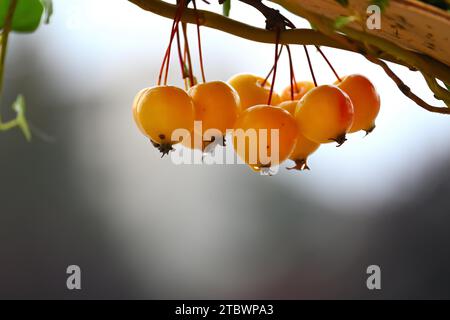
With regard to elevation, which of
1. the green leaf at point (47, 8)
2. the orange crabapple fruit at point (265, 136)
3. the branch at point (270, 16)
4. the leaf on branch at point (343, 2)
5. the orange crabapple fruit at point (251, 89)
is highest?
the green leaf at point (47, 8)

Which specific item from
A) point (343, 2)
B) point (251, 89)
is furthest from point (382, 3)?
point (251, 89)

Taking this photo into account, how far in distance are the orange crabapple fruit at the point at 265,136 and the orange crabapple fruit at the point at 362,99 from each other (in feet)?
0.10

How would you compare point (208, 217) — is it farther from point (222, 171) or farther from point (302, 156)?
point (302, 156)

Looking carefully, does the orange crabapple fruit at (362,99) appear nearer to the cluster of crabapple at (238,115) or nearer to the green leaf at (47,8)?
the cluster of crabapple at (238,115)

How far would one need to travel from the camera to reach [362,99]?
0.96 feet

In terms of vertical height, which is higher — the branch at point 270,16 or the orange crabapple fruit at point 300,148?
the branch at point 270,16

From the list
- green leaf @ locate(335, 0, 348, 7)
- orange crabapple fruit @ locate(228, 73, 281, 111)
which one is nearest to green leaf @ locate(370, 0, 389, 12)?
green leaf @ locate(335, 0, 348, 7)

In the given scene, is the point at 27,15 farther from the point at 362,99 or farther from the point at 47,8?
the point at 362,99

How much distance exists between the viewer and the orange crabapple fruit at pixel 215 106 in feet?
0.88

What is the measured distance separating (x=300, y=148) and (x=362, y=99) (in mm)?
31

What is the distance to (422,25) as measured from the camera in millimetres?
215

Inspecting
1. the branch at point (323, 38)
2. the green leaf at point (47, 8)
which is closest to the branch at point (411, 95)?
the branch at point (323, 38)

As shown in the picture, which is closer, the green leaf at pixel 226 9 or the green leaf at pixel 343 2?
the green leaf at pixel 343 2
